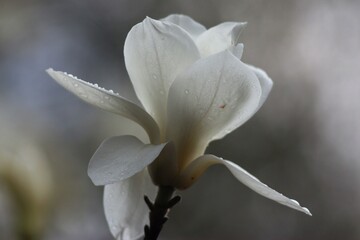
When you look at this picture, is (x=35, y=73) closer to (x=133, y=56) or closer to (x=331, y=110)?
(x=331, y=110)

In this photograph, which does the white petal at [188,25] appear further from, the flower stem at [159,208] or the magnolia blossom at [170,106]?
the flower stem at [159,208]

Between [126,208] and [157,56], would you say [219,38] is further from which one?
[126,208]

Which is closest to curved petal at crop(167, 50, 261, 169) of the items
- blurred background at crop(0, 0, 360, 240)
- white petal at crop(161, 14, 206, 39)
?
white petal at crop(161, 14, 206, 39)

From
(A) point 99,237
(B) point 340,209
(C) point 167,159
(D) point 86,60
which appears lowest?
(B) point 340,209

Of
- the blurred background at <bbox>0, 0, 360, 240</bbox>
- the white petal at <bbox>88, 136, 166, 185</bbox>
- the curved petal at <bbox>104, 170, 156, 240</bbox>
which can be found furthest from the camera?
the blurred background at <bbox>0, 0, 360, 240</bbox>

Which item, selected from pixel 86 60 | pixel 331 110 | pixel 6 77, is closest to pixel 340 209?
pixel 331 110

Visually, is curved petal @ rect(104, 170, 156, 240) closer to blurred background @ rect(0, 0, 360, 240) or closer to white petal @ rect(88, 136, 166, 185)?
white petal @ rect(88, 136, 166, 185)

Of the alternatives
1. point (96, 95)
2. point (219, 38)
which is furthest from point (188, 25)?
point (96, 95)
